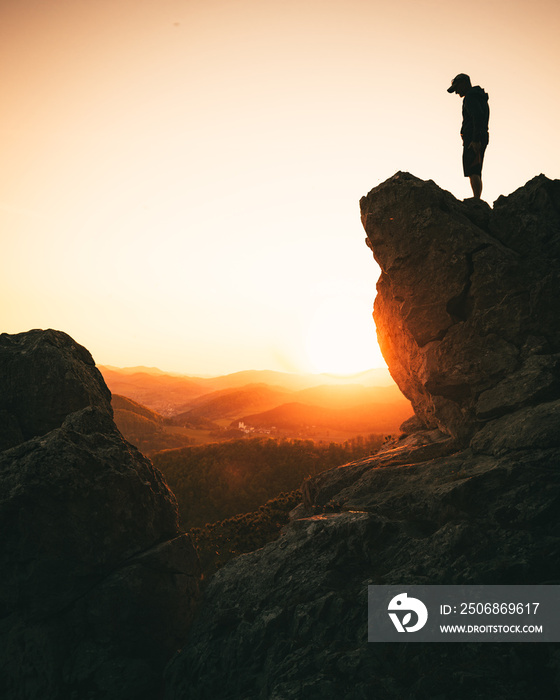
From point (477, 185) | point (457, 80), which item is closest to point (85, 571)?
point (477, 185)

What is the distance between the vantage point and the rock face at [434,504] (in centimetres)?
929

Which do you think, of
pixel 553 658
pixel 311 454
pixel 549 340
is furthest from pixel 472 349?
pixel 311 454

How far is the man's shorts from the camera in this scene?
19844 mm

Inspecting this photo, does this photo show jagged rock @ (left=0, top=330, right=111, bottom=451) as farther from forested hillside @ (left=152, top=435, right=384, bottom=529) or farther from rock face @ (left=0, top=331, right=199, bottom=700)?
forested hillside @ (left=152, top=435, right=384, bottom=529)

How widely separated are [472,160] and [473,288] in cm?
868

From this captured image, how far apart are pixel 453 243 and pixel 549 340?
17.7 ft

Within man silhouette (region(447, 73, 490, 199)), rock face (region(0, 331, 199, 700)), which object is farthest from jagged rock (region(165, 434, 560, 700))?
man silhouette (region(447, 73, 490, 199))

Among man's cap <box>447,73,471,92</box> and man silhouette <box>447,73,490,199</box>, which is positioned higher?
man's cap <box>447,73,471,92</box>

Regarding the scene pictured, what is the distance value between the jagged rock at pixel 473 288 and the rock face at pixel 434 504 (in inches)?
2.2

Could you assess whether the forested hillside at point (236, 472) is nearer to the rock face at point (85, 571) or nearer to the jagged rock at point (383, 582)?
the rock face at point (85, 571)

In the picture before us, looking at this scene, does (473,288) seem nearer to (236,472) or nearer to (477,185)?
(477,185)

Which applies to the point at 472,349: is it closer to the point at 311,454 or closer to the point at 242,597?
the point at 242,597

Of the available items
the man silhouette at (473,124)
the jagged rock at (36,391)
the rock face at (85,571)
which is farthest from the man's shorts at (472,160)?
the jagged rock at (36,391)

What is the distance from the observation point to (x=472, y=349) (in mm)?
15703
